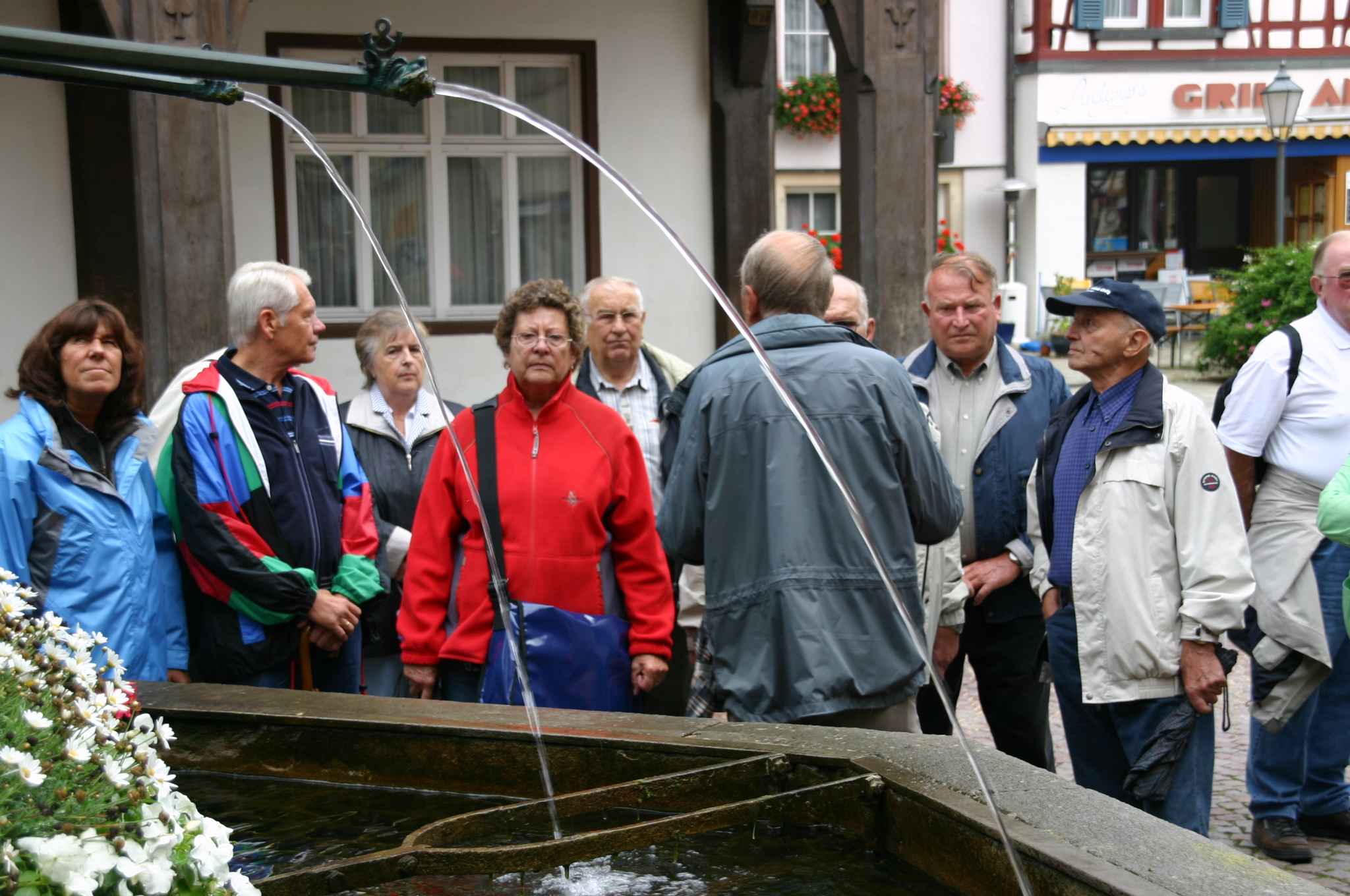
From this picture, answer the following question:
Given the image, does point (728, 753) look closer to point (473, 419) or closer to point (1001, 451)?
point (473, 419)

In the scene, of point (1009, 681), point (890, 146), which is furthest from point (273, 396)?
point (890, 146)

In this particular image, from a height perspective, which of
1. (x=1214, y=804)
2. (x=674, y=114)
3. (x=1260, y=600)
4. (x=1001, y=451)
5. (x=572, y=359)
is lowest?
(x=1214, y=804)

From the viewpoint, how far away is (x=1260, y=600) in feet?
17.1

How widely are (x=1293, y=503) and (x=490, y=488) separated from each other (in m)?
2.69

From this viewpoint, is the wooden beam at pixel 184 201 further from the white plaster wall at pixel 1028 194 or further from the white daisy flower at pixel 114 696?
the white plaster wall at pixel 1028 194

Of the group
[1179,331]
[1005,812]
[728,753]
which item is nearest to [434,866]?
[728,753]

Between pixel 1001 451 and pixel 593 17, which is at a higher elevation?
pixel 593 17

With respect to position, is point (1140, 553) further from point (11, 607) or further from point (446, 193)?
point (446, 193)

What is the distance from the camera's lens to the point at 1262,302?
17672mm

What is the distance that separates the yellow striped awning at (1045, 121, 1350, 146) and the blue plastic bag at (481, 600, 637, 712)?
79.3 feet

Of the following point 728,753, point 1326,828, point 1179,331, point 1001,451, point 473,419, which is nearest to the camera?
point 728,753

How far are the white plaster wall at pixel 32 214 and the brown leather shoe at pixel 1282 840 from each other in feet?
23.4

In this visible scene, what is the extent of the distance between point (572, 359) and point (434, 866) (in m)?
2.06

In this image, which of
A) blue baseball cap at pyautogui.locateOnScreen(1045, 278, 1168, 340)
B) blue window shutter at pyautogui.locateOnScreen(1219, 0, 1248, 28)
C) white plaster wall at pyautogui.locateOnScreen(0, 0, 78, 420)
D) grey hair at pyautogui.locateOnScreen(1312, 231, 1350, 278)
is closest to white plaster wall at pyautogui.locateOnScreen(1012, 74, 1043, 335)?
blue window shutter at pyautogui.locateOnScreen(1219, 0, 1248, 28)
